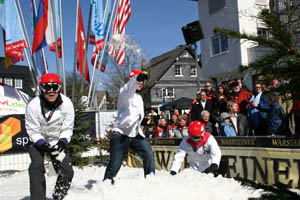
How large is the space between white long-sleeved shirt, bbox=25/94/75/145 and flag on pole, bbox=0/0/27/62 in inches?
280

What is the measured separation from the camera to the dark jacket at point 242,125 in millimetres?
6003

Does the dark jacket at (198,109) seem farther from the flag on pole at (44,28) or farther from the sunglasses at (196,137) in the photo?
the flag on pole at (44,28)

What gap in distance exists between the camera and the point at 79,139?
8.53 metres

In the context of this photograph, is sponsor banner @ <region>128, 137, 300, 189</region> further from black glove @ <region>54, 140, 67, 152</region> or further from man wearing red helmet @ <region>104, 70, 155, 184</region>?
black glove @ <region>54, 140, 67, 152</region>

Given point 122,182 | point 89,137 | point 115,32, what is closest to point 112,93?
point 115,32

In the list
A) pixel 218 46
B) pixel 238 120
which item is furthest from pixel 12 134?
pixel 218 46

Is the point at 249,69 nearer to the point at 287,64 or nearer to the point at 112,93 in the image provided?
the point at 287,64

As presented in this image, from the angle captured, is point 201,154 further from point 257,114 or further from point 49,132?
point 49,132

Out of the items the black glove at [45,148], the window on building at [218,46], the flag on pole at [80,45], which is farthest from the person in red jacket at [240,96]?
the window on building at [218,46]

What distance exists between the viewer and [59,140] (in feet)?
11.7

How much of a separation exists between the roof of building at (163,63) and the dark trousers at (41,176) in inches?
1310

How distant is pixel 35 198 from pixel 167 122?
611cm

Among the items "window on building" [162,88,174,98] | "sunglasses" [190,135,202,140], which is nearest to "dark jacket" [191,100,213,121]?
"sunglasses" [190,135,202,140]

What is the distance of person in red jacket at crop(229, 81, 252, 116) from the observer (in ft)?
21.5
